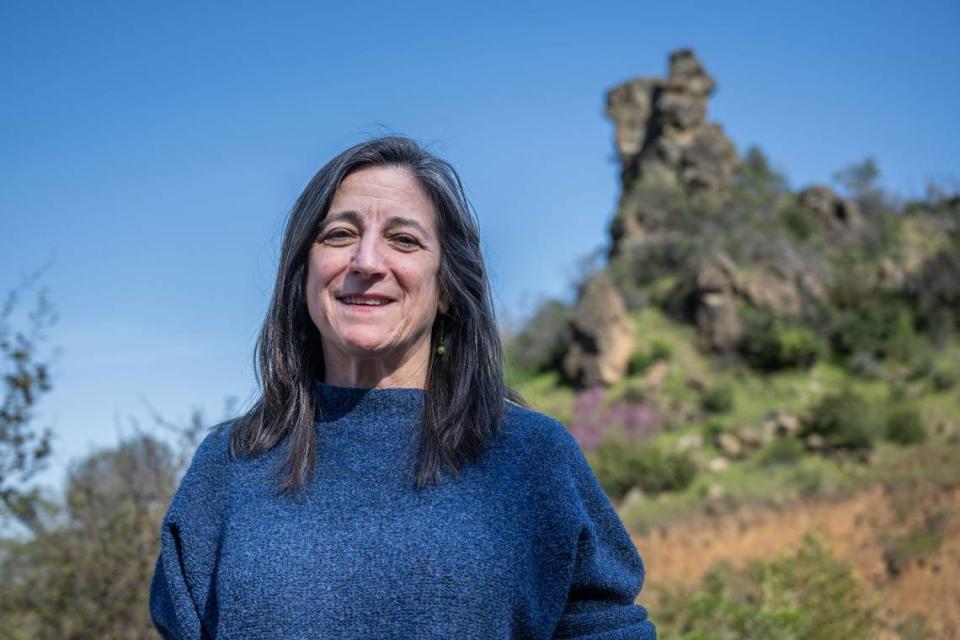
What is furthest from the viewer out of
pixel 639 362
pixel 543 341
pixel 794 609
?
pixel 543 341

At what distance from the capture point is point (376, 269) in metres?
2.15

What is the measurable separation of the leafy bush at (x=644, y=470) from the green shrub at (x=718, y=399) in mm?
2588

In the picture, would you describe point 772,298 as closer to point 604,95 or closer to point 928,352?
point 928,352

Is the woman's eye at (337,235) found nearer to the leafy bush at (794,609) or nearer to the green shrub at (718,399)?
the leafy bush at (794,609)

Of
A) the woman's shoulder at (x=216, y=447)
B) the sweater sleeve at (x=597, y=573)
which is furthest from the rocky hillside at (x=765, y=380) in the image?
the woman's shoulder at (x=216, y=447)

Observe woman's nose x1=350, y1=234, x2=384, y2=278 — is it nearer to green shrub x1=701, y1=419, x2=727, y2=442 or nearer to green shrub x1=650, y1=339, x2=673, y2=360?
green shrub x1=701, y1=419, x2=727, y2=442

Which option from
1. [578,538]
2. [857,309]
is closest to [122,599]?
[578,538]

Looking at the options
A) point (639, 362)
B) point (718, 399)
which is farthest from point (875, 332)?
point (639, 362)

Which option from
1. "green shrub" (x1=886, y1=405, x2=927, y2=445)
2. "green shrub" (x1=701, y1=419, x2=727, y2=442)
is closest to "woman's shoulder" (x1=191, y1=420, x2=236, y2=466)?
"green shrub" (x1=886, y1=405, x2=927, y2=445)

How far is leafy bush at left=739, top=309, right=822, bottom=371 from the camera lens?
21.0 metres

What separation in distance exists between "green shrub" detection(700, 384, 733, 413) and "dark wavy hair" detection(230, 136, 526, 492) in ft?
59.6

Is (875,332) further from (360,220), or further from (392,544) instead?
(392,544)

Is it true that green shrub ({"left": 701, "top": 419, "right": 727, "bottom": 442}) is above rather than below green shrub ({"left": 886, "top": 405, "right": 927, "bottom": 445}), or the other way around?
below

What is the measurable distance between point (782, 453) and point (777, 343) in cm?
507
